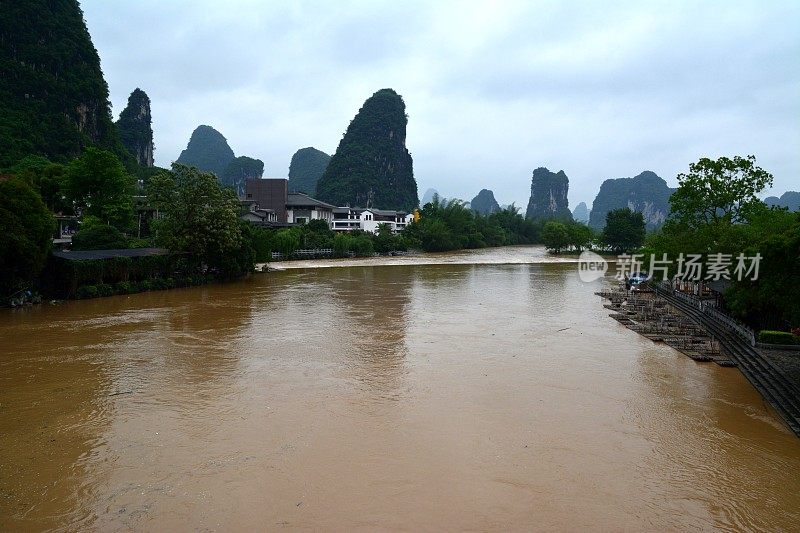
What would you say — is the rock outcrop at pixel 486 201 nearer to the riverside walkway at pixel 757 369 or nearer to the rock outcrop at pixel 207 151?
the rock outcrop at pixel 207 151

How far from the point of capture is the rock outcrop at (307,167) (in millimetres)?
130775

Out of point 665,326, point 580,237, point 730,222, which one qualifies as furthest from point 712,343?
point 580,237

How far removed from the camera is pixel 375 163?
101062 mm

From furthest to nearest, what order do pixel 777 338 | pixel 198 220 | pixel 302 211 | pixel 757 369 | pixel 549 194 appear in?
pixel 549 194 → pixel 302 211 → pixel 198 220 → pixel 777 338 → pixel 757 369

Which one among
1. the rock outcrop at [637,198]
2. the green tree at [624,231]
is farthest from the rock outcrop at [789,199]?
the green tree at [624,231]

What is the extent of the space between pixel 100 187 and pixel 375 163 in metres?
73.4

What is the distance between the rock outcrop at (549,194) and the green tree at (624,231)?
280 ft

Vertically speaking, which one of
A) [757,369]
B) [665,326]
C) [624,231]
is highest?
[624,231]

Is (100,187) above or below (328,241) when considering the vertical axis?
above

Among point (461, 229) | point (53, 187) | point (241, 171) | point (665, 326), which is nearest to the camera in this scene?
point (665, 326)

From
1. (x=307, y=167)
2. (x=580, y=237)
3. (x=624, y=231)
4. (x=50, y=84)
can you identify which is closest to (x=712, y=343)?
(x=624, y=231)

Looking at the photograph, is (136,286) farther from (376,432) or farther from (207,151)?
(207,151)

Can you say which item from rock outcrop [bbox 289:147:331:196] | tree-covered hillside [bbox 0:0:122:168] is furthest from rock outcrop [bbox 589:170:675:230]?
tree-covered hillside [bbox 0:0:122:168]

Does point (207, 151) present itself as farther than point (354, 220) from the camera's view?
Yes
